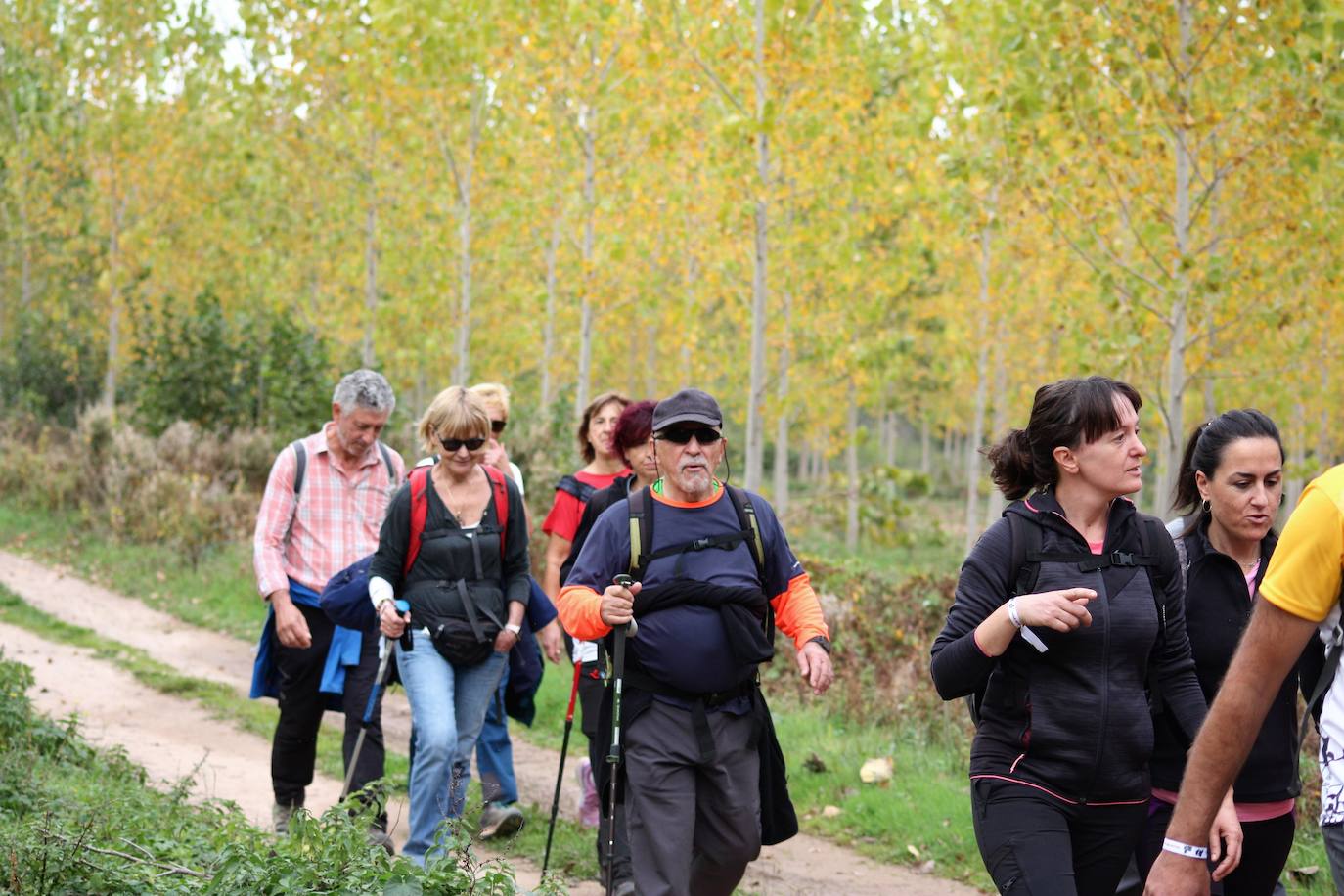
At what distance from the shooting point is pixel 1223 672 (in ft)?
13.6

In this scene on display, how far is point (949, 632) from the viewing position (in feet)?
12.7

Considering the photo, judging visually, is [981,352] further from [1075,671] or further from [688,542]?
[1075,671]

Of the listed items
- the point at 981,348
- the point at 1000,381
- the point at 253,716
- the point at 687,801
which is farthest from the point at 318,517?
the point at 1000,381

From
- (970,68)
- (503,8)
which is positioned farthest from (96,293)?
(970,68)

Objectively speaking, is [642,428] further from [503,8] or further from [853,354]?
[503,8]

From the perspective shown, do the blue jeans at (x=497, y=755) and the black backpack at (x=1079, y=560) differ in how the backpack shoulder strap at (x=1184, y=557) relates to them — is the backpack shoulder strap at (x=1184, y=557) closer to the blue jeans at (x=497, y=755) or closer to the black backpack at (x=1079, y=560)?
the black backpack at (x=1079, y=560)

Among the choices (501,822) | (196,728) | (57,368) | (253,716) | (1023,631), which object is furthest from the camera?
(57,368)

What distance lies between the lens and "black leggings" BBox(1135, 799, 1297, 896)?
4.02 m

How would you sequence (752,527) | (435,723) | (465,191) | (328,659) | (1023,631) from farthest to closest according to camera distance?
(465,191) < (328,659) < (435,723) < (752,527) < (1023,631)

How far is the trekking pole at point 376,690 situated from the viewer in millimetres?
5941

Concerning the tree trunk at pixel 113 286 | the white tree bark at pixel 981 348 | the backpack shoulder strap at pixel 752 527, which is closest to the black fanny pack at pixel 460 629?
the backpack shoulder strap at pixel 752 527

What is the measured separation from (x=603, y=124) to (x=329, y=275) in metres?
8.51

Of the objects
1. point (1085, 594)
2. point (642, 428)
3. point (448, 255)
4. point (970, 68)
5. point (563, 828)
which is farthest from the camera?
point (448, 255)

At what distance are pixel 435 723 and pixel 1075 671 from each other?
116 inches
